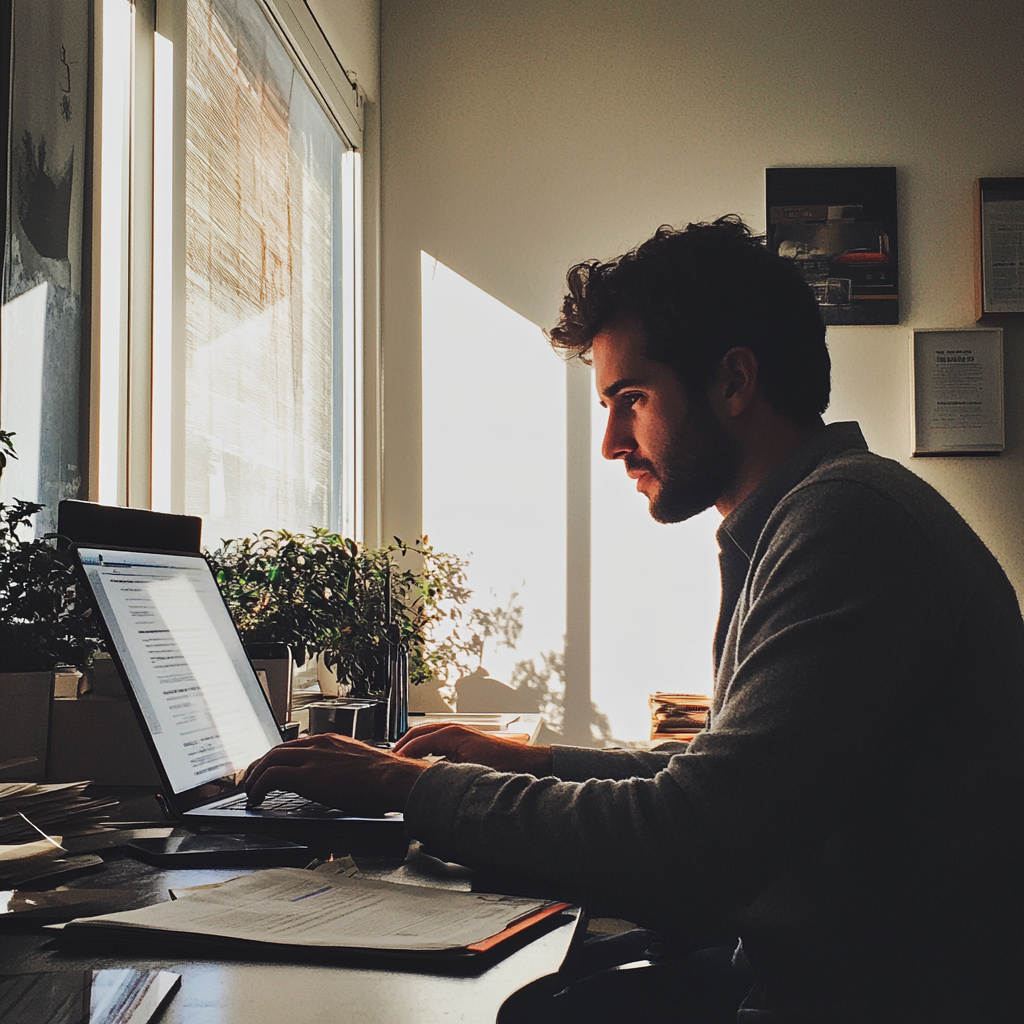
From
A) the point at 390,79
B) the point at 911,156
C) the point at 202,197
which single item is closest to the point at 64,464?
the point at 202,197

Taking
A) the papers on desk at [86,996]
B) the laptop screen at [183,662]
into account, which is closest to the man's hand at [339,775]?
the laptop screen at [183,662]

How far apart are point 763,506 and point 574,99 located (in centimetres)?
259

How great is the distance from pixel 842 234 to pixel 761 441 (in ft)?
7.72

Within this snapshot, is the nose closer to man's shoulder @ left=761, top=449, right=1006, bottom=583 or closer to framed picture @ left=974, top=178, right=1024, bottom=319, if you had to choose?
man's shoulder @ left=761, top=449, right=1006, bottom=583

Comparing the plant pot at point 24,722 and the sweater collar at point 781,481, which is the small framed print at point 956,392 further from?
the plant pot at point 24,722

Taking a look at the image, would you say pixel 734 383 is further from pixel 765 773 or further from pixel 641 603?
pixel 641 603

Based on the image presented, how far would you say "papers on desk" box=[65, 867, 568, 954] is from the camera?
0.74 m

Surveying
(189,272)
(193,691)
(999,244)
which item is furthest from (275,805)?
(999,244)

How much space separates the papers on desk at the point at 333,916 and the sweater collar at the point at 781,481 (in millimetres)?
521

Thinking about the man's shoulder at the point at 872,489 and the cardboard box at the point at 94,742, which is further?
the cardboard box at the point at 94,742

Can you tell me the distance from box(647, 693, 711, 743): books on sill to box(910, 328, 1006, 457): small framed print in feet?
3.60

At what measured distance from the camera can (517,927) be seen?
31.2 inches

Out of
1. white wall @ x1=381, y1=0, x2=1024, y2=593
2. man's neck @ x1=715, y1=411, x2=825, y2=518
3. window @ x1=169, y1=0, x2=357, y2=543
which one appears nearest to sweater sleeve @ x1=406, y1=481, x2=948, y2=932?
man's neck @ x1=715, y1=411, x2=825, y2=518

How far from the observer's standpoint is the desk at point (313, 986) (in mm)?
637
